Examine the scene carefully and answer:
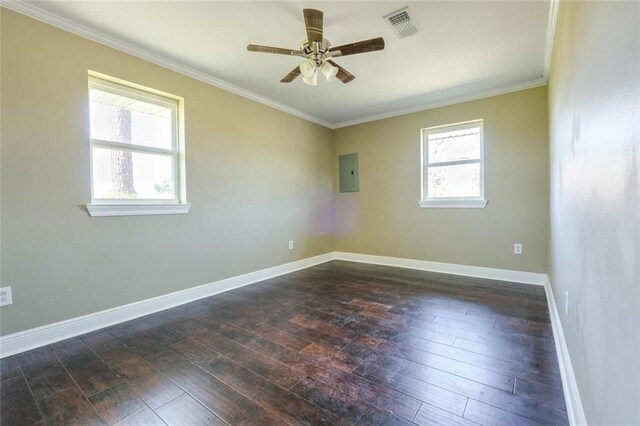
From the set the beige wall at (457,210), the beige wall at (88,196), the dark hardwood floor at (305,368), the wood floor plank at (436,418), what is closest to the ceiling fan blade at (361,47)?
the beige wall at (88,196)

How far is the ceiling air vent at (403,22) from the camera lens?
219 cm

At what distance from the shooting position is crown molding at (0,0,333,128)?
205cm

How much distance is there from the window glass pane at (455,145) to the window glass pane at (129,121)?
357 cm

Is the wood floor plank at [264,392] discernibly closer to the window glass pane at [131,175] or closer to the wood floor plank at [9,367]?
the wood floor plank at [9,367]

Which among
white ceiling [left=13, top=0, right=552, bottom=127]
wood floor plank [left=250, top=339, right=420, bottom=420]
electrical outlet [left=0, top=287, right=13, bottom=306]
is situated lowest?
wood floor plank [left=250, top=339, right=420, bottom=420]

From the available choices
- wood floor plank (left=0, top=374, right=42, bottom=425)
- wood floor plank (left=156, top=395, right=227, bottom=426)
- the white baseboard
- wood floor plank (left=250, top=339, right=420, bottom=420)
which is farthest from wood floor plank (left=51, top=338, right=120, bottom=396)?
the white baseboard

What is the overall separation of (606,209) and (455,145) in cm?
353

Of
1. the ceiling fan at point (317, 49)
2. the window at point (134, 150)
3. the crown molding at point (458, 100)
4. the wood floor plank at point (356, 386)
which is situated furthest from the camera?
the crown molding at point (458, 100)

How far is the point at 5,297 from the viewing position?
1991mm

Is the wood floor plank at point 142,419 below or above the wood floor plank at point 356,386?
below

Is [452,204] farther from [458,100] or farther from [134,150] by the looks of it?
[134,150]

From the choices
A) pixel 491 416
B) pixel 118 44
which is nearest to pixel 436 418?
pixel 491 416

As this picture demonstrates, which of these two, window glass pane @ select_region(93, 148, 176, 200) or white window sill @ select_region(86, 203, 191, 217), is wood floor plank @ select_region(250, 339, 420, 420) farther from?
window glass pane @ select_region(93, 148, 176, 200)

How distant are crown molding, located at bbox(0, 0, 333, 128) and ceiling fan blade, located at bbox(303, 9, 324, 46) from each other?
64.5 inches
